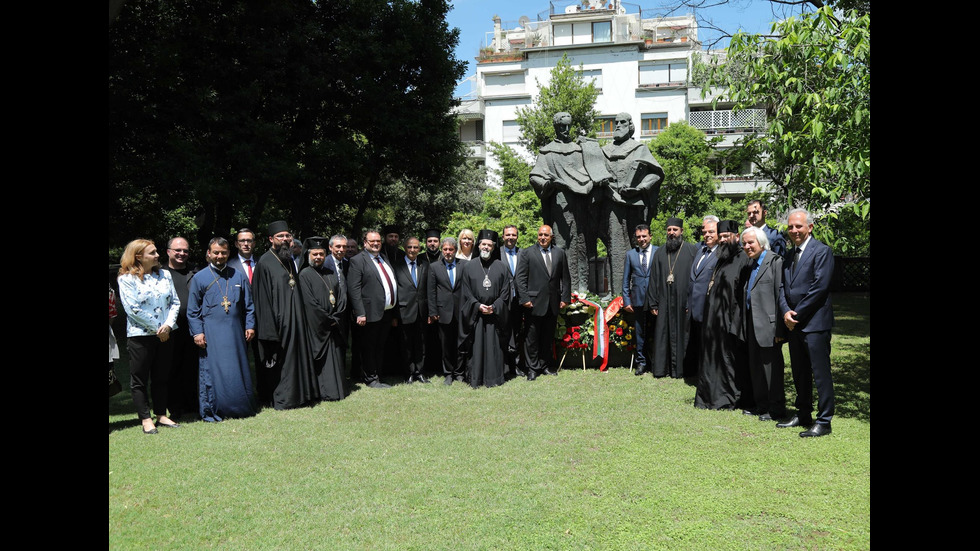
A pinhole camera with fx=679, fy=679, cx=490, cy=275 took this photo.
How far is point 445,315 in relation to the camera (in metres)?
9.80

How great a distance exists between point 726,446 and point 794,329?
134cm

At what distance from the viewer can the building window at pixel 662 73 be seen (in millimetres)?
44375

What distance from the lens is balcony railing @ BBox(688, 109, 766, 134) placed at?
41125 mm

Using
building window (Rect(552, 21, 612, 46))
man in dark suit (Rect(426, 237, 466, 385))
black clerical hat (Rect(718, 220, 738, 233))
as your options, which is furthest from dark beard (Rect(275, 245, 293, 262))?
building window (Rect(552, 21, 612, 46))

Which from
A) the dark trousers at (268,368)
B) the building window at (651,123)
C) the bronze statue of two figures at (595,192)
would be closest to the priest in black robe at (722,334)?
the bronze statue of two figures at (595,192)

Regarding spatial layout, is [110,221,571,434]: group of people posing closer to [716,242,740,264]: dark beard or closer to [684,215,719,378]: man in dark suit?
[684,215,719,378]: man in dark suit

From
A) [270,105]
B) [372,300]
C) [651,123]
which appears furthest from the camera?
[651,123]

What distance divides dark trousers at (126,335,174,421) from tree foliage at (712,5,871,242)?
6884 mm

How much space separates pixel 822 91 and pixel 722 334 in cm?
277

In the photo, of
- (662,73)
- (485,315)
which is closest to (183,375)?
(485,315)

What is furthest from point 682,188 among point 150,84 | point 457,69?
point 150,84

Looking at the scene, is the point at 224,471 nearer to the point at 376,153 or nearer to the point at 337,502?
the point at 337,502

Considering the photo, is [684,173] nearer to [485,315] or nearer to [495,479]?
[485,315]

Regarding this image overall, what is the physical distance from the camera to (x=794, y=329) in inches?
259
